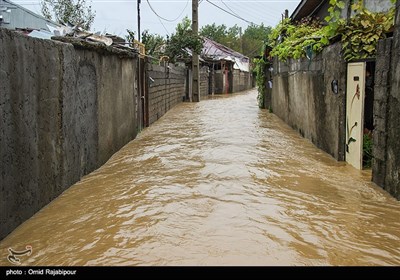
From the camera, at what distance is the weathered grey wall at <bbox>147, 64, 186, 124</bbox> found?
13.5 m

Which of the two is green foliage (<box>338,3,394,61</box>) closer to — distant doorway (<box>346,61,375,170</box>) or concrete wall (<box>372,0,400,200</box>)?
distant doorway (<box>346,61,375,170</box>)

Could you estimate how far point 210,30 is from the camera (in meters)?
66.6

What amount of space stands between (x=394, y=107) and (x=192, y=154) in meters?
3.81

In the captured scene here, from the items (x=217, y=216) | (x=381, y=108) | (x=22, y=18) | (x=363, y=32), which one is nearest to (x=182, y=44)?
(x=22, y=18)

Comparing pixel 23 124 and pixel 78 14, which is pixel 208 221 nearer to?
pixel 23 124

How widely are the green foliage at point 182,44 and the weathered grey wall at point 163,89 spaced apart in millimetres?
1520

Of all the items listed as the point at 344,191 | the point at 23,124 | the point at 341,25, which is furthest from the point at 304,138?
the point at 23,124

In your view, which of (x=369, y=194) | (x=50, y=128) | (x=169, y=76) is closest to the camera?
(x=50, y=128)

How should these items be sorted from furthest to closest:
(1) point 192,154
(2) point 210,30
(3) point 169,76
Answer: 1. (2) point 210,30
2. (3) point 169,76
3. (1) point 192,154

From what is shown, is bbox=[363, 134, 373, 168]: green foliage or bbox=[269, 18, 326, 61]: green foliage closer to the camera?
bbox=[363, 134, 373, 168]: green foliage

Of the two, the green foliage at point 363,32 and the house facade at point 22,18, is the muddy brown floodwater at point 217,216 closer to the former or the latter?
the green foliage at point 363,32

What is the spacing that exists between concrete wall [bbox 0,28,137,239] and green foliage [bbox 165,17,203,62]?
17214mm

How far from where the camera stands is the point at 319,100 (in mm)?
8680

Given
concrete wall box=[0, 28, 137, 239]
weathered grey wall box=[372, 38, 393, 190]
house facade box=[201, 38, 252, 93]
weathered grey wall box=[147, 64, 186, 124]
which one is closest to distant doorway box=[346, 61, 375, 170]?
weathered grey wall box=[372, 38, 393, 190]
